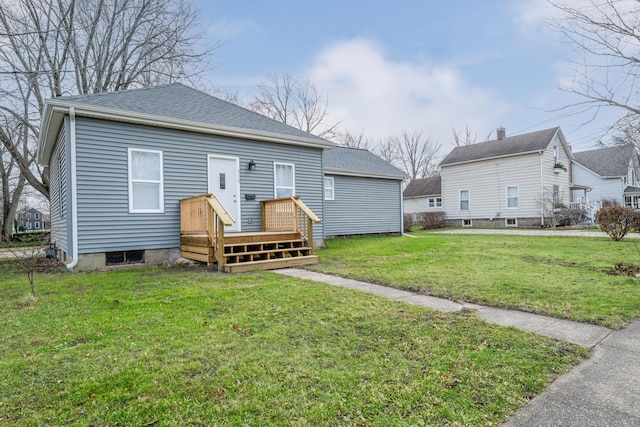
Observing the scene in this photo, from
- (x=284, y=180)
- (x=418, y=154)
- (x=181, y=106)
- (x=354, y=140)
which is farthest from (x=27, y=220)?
(x=418, y=154)

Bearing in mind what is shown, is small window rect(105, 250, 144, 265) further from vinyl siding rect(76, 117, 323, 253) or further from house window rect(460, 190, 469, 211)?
house window rect(460, 190, 469, 211)

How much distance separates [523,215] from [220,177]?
58.4 feet

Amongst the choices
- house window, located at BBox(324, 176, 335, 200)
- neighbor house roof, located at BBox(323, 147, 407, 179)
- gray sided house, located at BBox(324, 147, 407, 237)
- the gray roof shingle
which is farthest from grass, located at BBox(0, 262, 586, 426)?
neighbor house roof, located at BBox(323, 147, 407, 179)

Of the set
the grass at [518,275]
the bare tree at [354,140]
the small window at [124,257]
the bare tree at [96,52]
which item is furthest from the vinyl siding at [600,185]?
the small window at [124,257]

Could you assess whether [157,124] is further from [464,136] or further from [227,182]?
[464,136]

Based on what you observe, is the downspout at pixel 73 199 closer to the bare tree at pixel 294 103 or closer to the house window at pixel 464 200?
the house window at pixel 464 200

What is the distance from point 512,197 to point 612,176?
14.1m

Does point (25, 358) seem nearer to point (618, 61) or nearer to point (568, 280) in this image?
point (568, 280)

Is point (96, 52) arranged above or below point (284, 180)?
above

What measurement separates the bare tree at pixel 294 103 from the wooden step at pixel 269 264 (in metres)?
22.5

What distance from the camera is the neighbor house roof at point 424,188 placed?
25708 millimetres

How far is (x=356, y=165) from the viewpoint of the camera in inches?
575

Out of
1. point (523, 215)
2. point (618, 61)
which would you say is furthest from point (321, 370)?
point (523, 215)

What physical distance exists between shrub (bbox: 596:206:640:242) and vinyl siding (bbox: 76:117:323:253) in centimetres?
1100
